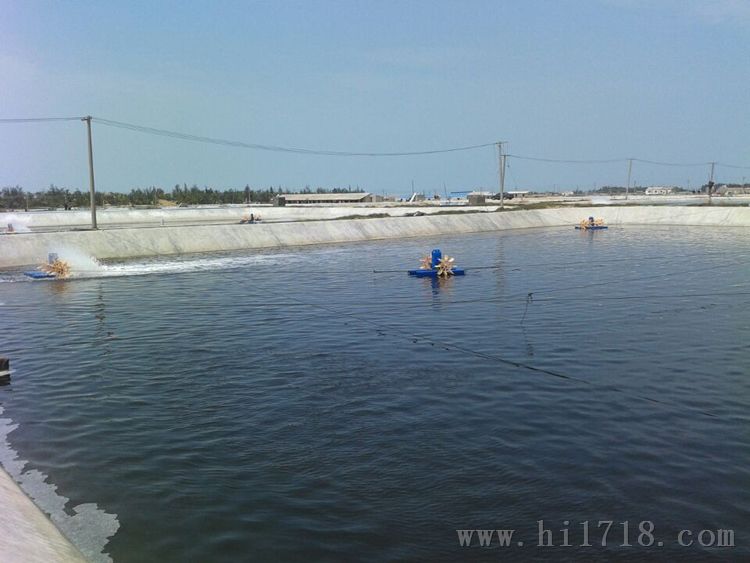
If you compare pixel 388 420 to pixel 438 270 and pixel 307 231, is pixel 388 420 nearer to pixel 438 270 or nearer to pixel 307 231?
pixel 438 270

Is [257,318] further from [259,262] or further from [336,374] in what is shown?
[259,262]

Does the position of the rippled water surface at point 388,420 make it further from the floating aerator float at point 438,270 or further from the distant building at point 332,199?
the distant building at point 332,199

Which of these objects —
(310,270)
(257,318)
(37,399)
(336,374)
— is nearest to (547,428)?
(336,374)

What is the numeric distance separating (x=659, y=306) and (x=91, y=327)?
18447 mm

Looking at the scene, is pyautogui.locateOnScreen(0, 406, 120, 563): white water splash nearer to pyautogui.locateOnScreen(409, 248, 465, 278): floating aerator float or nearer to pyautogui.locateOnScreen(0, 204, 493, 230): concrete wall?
pyautogui.locateOnScreen(409, 248, 465, 278): floating aerator float

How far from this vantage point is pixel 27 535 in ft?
21.4

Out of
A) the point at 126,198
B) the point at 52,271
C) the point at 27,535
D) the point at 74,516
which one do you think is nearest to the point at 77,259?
the point at 52,271

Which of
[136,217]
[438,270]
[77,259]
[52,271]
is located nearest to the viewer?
[438,270]

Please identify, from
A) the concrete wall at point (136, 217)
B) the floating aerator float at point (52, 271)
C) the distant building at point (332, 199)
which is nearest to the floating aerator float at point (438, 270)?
the floating aerator float at point (52, 271)

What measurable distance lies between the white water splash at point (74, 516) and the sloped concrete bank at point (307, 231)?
3308 cm

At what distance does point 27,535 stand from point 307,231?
1834 inches

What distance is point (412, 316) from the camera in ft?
69.3

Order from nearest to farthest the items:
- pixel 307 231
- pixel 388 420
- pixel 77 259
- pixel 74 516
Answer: pixel 74 516 → pixel 388 420 → pixel 77 259 → pixel 307 231

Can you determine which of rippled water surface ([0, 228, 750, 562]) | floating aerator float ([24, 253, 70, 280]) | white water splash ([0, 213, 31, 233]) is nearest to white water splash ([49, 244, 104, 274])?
floating aerator float ([24, 253, 70, 280])
